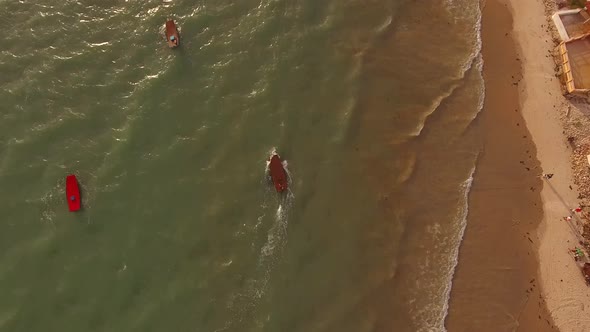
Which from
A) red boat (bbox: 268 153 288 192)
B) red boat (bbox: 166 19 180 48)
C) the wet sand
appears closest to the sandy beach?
the wet sand

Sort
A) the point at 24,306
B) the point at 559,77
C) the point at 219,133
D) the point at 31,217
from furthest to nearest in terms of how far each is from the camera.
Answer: the point at 559,77, the point at 219,133, the point at 31,217, the point at 24,306

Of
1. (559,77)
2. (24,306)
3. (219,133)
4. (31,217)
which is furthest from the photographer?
(559,77)

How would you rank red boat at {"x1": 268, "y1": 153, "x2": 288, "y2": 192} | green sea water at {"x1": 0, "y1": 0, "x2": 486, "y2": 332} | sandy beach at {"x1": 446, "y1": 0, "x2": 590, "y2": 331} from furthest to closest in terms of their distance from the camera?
red boat at {"x1": 268, "y1": 153, "x2": 288, "y2": 192}, sandy beach at {"x1": 446, "y1": 0, "x2": 590, "y2": 331}, green sea water at {"x1": 0, "y1": 0, "x2": 486, "y2": 332}

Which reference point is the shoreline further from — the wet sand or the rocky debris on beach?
the wet sand

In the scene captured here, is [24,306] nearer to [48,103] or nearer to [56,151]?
[56,151]

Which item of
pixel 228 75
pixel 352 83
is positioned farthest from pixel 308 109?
pixel 228 75

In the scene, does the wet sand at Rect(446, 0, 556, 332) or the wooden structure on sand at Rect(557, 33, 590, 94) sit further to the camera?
the wooden structure on sand at Rect(557, 33, 590, 94)

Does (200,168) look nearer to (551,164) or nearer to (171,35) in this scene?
(171,35)
